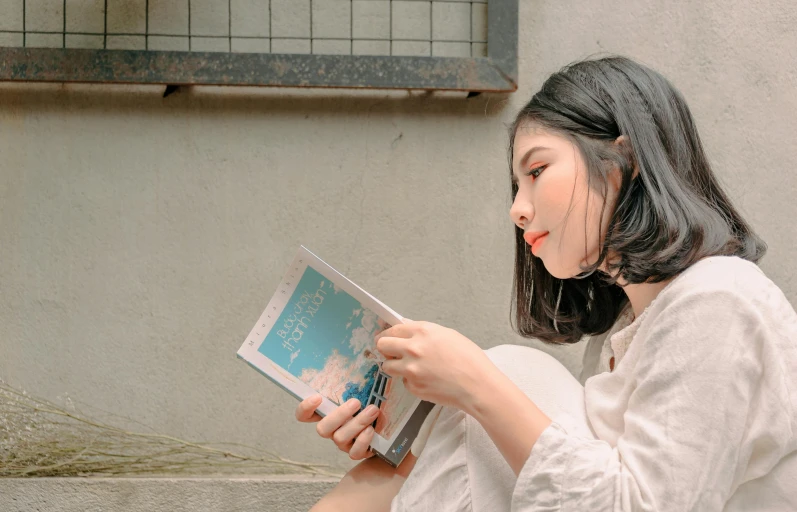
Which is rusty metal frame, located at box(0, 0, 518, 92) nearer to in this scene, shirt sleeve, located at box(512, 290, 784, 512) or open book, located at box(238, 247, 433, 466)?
open book, located at box(238, 247, 433, 466)

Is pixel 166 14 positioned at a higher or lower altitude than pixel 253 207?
higher

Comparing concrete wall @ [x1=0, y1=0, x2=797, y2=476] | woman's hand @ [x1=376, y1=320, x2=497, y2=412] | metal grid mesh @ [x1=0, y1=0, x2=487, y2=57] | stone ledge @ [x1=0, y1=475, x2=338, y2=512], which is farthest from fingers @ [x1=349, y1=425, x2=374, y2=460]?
metal grid mesh @ [x1=0, y1=0, x2=487, y2=57]

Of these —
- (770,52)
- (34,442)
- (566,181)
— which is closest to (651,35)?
(770,52)

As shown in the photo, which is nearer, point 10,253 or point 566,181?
point 566,181

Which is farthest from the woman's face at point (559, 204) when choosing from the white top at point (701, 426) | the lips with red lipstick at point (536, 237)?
Answer: the white top at point (701, 426)

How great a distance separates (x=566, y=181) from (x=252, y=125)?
0.97 m

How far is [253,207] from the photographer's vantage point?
178cm

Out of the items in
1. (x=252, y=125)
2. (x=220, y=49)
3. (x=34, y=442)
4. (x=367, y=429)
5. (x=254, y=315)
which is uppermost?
(x=220, y=49)

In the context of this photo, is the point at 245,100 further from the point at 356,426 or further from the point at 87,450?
the point at 356,426

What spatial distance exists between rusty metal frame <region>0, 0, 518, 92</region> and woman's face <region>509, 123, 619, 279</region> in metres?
0.74

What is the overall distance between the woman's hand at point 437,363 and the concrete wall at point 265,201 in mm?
852

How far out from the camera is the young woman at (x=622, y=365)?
802 millimetres

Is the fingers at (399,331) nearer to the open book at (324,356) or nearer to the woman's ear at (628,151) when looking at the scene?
the open book at (324,356)

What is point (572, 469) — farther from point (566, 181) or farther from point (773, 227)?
point (773, 227)
